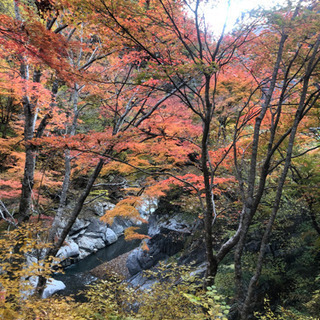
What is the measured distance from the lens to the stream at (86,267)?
12.1 metres

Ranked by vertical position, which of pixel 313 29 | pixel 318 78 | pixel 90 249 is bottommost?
pixel 90 249

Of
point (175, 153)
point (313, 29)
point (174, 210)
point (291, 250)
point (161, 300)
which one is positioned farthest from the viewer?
point (174, 210)

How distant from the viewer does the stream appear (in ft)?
39.7

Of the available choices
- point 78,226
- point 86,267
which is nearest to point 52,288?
point 86,267

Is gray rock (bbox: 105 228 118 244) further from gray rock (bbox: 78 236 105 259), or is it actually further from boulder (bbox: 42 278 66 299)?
boulder (bbox: 42 278 66 299)

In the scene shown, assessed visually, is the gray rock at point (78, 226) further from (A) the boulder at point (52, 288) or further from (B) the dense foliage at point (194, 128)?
(B) the dense foliage at point (194, 128)

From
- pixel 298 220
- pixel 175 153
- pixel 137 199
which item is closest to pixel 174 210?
pixel 137 199

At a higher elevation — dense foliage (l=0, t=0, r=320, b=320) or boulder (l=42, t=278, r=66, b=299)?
dense foliage (l=0, t=0, r=320, b=320)

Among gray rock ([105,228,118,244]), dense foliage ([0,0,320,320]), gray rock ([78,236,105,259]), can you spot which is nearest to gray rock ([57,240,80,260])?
gray rock ([78,236,105,259])

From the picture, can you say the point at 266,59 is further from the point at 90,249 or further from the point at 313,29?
the point at 90,249

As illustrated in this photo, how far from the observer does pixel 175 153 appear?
8.74 m

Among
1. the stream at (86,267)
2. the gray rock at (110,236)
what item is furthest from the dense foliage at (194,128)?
the gray rock at (110,236)

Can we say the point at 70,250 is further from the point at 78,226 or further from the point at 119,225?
the point at 119,225

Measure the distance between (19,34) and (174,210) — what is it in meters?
10.4
